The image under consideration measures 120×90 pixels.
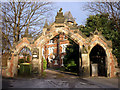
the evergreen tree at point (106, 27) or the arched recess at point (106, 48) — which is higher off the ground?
the evergreen tree at point (106, 27)

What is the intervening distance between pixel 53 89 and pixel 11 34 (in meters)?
15.0

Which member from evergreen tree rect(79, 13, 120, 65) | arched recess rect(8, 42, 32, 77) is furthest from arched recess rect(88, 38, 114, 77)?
arched recess rect(8, 42, 32, 77)

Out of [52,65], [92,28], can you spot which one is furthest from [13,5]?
[52,65]

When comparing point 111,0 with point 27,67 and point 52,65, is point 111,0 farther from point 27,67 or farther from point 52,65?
Answer: point 52,65

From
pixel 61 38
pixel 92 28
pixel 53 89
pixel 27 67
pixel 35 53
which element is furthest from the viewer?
pixel 61 38

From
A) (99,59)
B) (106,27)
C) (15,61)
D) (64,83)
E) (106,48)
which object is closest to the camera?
(64,83)

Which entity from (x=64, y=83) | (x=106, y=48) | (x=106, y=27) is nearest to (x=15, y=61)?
(x=64, y=83)

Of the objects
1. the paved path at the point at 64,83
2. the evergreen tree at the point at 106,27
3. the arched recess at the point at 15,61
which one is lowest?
the paved path at the point at 64,83

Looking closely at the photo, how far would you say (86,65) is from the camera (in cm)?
1795

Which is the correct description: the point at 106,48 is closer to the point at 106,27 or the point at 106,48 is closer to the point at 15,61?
the point at 106,27

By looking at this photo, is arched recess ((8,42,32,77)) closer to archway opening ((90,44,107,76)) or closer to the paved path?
the paved path

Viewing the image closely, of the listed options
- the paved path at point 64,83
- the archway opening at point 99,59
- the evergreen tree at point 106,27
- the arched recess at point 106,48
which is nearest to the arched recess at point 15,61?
the paved path at point 64,83

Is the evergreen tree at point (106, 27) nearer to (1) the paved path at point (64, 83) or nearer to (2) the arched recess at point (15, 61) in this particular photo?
(1) the paved path at point (64, 83)

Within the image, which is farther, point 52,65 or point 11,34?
point 52,65
